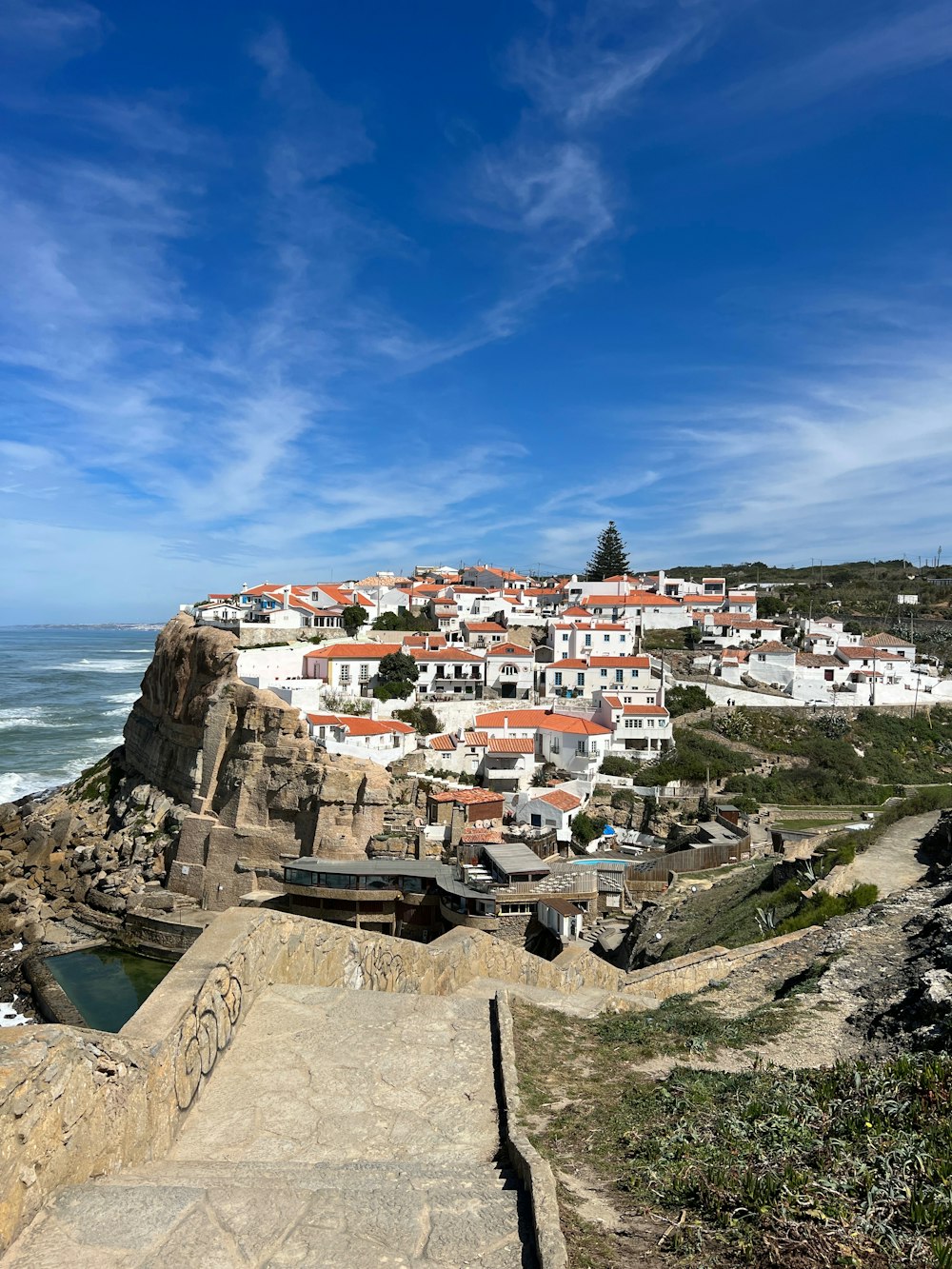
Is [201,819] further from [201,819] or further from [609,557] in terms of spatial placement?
[609,557]

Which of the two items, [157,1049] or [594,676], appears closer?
[157,1049]

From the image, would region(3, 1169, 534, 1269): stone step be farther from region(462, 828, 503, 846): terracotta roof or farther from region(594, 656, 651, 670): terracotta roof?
region(594, 656, 651, 670): terracotta roof

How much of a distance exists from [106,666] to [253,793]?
87.5 m

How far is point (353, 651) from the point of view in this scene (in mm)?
36656

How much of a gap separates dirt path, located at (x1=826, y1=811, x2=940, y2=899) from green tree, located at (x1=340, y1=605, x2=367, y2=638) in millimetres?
31728

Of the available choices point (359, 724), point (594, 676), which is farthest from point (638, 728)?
point (359, 724)

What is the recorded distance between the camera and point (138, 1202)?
3.25 meters

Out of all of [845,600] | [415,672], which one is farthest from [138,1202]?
[845,600]

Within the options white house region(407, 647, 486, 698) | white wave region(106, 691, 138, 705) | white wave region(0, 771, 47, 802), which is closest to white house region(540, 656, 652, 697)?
white house region(407, 647, 486, 698)

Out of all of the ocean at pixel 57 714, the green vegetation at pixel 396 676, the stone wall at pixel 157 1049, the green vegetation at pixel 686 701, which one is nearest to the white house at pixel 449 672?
the green vegetation at pixel 396 676

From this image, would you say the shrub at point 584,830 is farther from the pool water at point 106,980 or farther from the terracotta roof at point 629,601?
the terracotta roof at point 629,601

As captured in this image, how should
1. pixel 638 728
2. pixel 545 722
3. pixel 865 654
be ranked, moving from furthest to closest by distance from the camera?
1. pixel 865 654
2. pixel 638 728
3. pixel 545 722

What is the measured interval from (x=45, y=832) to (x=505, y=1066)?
30154 millimetres

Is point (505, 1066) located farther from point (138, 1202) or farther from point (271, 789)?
point (271, 789)
